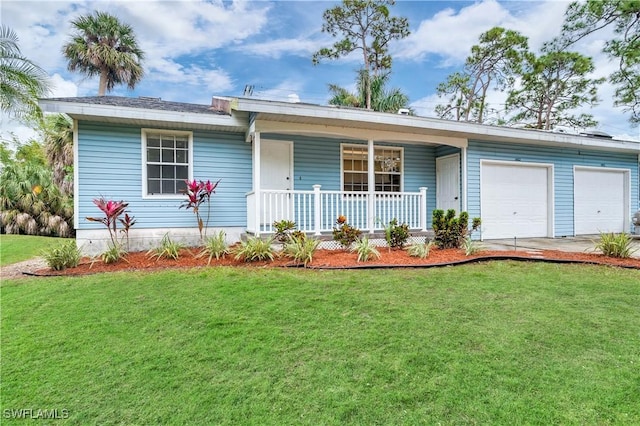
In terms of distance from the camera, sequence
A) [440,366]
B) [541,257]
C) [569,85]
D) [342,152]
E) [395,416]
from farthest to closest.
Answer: [569,85]
[342,152]
[541,257]
[440,366]
[395,416]

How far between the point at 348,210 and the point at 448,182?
320 centimetres

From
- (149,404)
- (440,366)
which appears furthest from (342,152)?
(149,404)

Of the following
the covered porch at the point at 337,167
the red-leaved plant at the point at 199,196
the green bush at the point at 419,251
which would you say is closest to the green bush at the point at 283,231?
the covered porch at the point at 337,167

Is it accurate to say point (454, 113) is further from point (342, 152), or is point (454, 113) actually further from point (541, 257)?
point (541, 257)

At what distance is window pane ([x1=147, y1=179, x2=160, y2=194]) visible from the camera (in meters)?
7.18

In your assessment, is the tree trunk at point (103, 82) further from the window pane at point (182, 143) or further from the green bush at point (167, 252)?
the green bush at point (167, 252)

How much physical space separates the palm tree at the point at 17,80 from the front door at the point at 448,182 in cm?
1056

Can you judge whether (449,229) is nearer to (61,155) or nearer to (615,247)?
(615,247)

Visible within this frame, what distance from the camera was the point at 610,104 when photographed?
17.6 m

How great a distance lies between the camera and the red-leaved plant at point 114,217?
6.05 meters

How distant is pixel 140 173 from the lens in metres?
7.03

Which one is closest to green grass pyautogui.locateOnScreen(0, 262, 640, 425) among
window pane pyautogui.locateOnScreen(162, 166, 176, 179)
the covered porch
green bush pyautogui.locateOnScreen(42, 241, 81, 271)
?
green bush pyautogui.locateOnScreen(42, 241, 81, 271)

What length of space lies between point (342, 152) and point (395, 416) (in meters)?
7.28

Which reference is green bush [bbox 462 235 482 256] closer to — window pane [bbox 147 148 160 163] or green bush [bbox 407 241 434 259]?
green bush [bbox 407 241 434 259]
